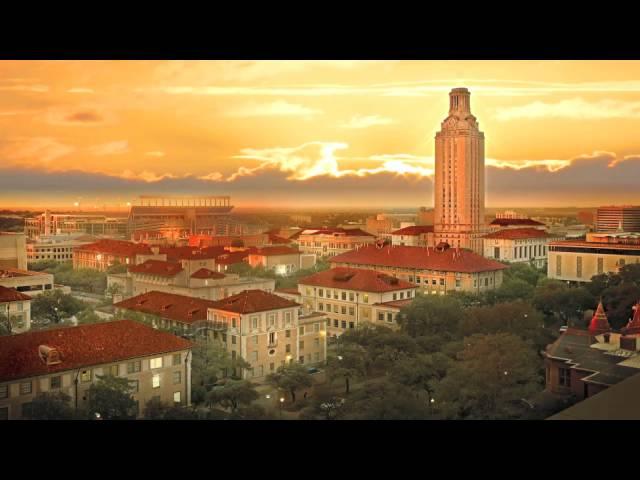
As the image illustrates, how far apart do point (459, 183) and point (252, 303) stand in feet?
45.1

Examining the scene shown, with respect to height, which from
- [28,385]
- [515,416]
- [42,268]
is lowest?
[515,416]

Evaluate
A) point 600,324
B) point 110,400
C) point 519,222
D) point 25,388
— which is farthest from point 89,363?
point 519,222

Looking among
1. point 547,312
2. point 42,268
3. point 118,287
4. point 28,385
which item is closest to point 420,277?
point 547,312

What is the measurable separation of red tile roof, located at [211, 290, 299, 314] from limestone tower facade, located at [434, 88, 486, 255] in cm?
1138

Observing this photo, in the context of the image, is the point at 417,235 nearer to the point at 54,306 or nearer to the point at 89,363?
the point at 54,306

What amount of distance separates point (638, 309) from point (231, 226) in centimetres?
742

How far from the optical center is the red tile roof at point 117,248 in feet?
40.0

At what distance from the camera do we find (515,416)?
23.4ft

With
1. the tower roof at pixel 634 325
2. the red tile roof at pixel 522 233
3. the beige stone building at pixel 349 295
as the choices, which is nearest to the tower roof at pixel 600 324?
the tower roof at pixel 634 325

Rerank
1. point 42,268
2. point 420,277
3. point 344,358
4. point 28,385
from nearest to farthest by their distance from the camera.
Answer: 1. point 28,385
2. point 344,358
3. point 42,268
4. point 420,277

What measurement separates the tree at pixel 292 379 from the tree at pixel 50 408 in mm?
2394

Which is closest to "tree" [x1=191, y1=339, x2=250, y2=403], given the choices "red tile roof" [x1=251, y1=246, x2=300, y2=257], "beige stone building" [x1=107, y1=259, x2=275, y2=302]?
"beige stone building" [x1=107, y1=259, x2=275, y2=302]

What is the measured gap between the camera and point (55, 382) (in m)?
6.90
